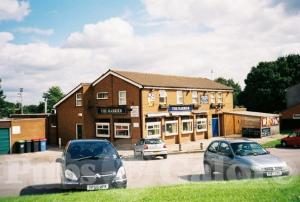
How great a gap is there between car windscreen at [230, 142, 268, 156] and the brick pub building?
17535 millimetres

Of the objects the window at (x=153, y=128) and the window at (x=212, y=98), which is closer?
the window at (x=153, y=128)

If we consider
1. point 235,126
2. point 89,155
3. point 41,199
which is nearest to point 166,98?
point 235,126

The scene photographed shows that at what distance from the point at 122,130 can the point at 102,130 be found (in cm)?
265

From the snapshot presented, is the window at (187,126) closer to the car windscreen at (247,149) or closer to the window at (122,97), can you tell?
the window at (122,97)

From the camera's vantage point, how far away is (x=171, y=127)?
33719mm

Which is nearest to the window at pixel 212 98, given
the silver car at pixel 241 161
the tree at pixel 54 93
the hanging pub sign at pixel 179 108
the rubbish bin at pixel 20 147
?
the hanging pub sign at pixel 179 108

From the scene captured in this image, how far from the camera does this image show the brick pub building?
104 ft

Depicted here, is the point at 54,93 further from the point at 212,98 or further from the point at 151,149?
the point at 151,149

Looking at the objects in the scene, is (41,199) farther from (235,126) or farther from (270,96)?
(270,96)

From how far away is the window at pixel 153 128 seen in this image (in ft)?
103

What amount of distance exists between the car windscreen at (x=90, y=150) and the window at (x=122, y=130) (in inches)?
791

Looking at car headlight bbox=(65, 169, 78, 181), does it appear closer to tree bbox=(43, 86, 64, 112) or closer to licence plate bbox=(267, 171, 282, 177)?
licence plate bbox=(267, 171, 282, 177)

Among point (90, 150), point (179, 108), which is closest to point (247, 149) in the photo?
point (90, 150)

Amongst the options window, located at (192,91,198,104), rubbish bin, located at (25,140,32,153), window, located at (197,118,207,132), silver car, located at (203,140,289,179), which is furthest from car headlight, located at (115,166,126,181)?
window, located at (192,91,198,104)
